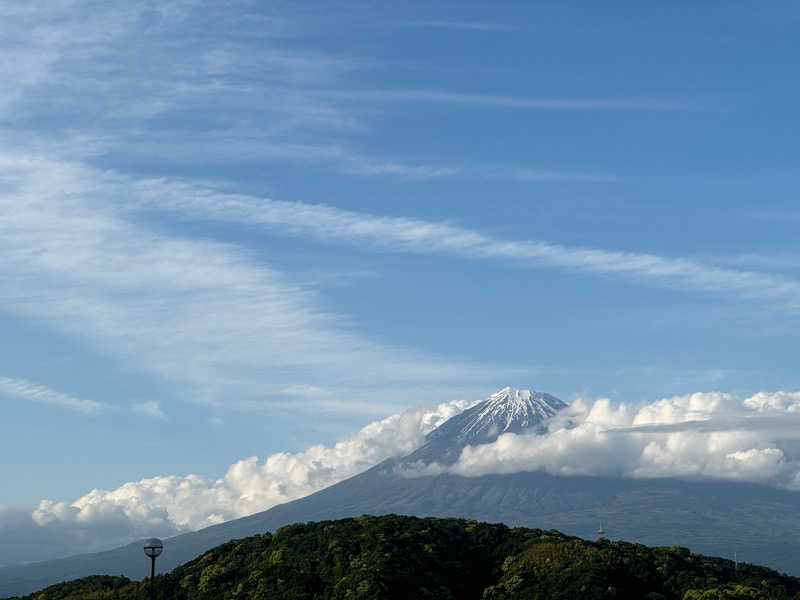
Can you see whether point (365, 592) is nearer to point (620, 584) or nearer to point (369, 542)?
point (369, 542)

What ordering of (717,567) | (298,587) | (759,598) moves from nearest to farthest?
(759,598)
(298,587)
(717,567)

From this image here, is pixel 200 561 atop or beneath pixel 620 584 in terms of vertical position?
atop

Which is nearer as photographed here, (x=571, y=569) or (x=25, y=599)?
(x=571, y=569)

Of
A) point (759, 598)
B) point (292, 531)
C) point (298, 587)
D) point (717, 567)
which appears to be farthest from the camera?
point (292, 531)

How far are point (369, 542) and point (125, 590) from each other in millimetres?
29426

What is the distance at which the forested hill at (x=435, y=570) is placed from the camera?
97.2m

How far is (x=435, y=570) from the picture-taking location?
103m

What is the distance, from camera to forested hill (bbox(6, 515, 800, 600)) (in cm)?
9719

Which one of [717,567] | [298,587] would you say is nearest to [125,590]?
[298,587]

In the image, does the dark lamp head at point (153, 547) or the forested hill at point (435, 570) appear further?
the forested hill at point (435, 570)

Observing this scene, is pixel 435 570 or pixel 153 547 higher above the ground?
pixel 153 547

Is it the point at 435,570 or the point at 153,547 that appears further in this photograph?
the point at 435,570

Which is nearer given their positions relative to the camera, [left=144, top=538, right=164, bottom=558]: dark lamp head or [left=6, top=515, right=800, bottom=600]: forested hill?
[left=144, top=538, right=164, bottom=558]: dark lamp head

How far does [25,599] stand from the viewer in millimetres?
113750
